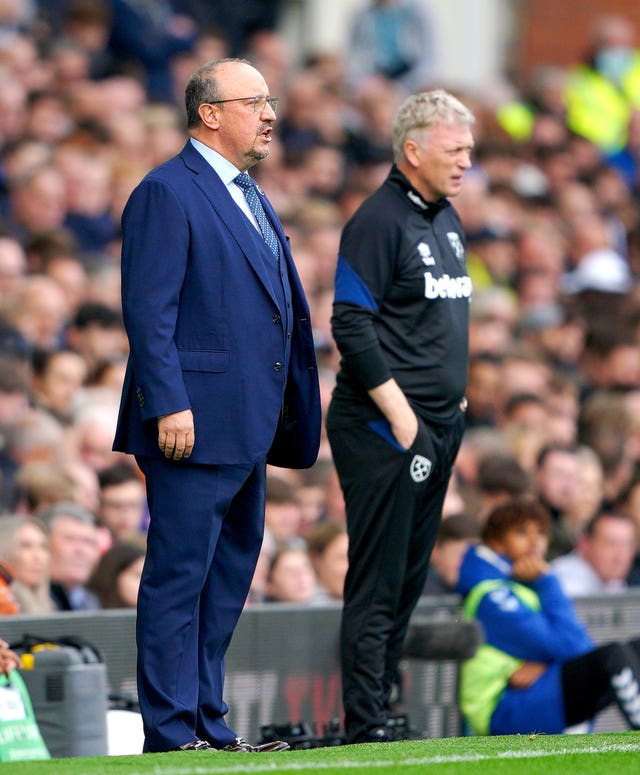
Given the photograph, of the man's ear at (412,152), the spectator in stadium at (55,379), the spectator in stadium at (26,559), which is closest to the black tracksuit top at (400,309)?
the man's ear at (412,152)

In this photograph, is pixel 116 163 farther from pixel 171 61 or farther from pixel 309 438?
Result: pixel 309 438

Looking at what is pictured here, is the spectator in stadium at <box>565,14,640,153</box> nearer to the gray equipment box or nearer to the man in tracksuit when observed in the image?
the man in tracksuit

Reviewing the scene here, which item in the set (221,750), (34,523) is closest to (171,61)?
(34,523)

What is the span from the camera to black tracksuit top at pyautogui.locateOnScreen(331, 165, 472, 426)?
6508mm

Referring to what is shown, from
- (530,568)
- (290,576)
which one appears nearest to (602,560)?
(530,568)

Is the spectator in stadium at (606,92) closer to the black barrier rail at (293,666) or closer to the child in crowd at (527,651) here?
the child in crowd at (527,651)

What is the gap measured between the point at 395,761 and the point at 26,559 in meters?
2.54

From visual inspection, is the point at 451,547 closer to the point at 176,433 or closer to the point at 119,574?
the point at 119,574

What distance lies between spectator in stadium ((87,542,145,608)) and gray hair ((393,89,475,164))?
2.07 meters

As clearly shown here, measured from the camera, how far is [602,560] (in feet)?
32.2

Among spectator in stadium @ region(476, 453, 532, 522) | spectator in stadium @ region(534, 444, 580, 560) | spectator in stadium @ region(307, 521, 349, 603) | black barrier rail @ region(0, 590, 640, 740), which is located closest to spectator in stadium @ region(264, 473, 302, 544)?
spectator in stadium @ region(307, 521, 349, 603)

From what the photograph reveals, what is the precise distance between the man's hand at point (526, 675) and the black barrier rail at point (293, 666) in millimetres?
244

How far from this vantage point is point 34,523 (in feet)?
25.0

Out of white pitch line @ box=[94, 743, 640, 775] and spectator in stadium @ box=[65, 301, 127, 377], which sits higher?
spectator in stadium @ box=[65, 301, 127, 377]
